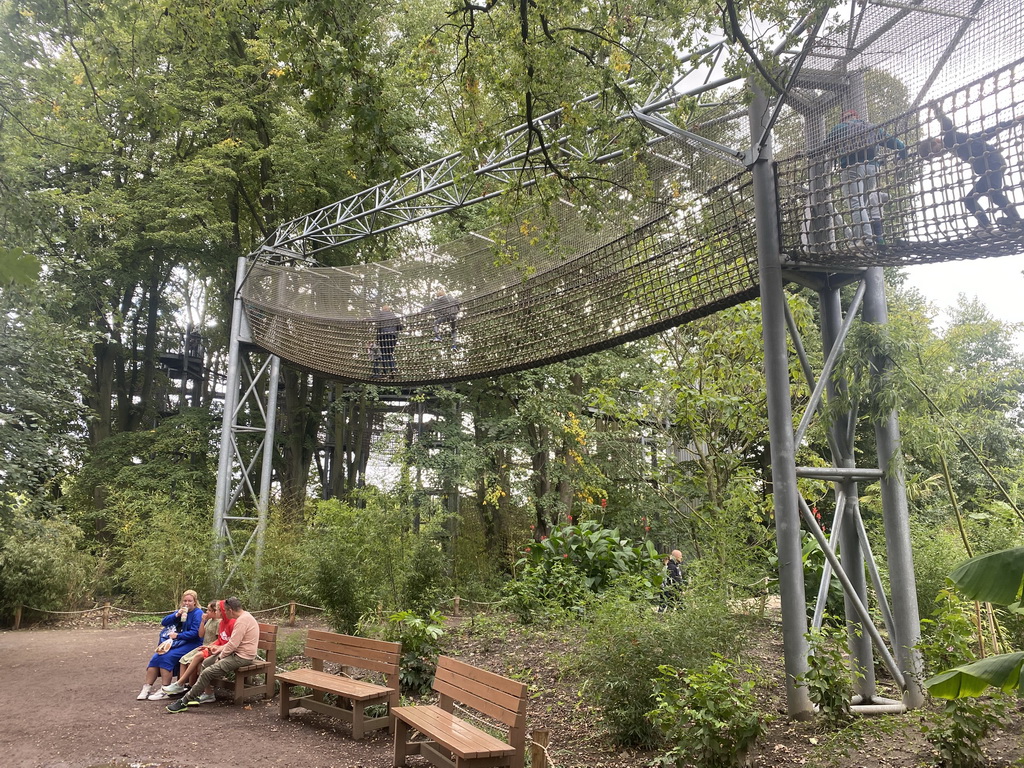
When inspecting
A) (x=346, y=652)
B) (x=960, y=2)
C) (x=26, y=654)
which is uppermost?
(x=960, y=2)

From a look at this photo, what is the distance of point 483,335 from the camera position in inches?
272

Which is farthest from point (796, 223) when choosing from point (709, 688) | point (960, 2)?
point (709, 688)

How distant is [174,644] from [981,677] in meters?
5.72

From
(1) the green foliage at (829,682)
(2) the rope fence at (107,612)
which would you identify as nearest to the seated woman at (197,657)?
(2) the rope fence at (107,612)

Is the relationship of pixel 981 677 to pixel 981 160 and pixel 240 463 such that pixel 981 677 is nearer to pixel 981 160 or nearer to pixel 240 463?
pixel 981 160

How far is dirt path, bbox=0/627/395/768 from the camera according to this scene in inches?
174

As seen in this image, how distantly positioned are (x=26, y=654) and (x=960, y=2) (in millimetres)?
9844

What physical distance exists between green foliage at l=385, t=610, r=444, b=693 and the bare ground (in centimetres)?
67

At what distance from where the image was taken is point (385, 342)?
8.12 metres

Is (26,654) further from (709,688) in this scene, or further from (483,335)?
(709,688)

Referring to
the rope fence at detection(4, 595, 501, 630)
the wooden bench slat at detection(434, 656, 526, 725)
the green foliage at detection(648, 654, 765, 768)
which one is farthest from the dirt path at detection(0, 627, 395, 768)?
the rope fence at detection(4, 595, 501, 630)

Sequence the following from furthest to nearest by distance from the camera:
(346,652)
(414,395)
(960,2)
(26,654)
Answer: (414,395) < (26,654) < (346,652) < (960,2)

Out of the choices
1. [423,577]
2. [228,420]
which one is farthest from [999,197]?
[228,420]

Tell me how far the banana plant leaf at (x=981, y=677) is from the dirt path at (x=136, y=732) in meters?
3.05
